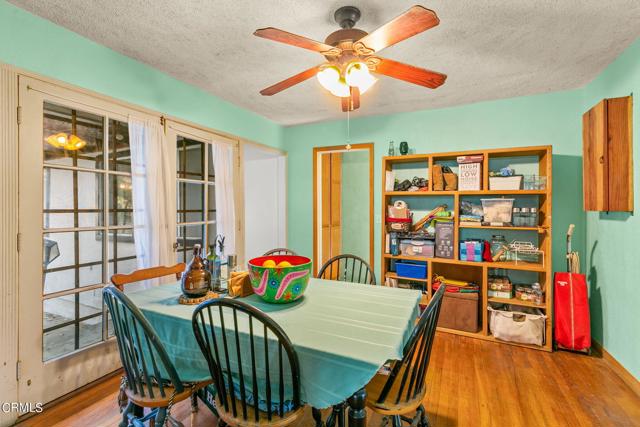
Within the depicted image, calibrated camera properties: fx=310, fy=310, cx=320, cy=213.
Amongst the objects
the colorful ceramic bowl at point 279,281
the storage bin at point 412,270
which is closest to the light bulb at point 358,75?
the colorful ceramic bowl at point 279,281

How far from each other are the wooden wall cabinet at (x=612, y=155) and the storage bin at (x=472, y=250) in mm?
962

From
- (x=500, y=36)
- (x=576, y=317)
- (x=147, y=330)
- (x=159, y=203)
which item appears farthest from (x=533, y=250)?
(x=159, y=203)

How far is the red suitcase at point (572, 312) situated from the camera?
8.66ft

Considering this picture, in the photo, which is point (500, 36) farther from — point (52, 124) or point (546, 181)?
point (52, 124)

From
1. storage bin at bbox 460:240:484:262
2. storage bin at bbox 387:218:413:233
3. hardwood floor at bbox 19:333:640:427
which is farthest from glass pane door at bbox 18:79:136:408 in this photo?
storage bin at bbox 460:240:484:262

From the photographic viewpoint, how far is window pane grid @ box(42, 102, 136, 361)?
6.72ft

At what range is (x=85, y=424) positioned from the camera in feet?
6.02

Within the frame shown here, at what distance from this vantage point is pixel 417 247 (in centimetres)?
341

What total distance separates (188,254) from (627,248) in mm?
3680

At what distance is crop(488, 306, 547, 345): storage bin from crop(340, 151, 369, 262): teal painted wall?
1.77 m

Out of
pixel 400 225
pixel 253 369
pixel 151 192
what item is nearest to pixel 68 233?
pixel 151 192

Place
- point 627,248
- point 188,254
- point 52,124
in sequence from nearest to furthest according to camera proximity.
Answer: point 52,124, point 627,248, point 188,254

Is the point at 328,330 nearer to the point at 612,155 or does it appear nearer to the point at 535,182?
the point at 612,155

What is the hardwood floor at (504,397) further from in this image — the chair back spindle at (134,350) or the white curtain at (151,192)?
the white curtain at (151,192)
